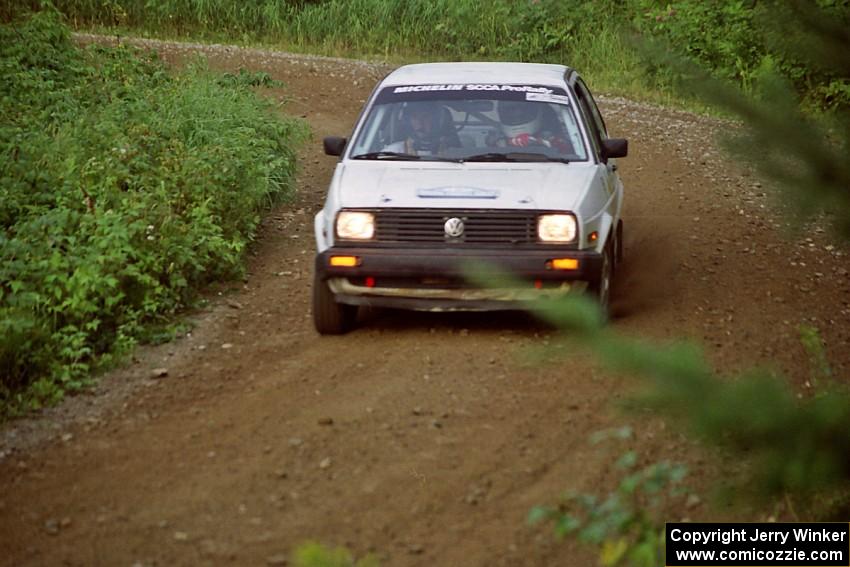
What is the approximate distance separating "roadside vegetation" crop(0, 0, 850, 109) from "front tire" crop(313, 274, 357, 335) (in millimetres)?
12654

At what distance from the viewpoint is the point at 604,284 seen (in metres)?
8.11

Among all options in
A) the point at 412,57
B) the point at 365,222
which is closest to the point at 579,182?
the point at 365,222

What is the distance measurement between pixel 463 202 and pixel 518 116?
1.26 metres

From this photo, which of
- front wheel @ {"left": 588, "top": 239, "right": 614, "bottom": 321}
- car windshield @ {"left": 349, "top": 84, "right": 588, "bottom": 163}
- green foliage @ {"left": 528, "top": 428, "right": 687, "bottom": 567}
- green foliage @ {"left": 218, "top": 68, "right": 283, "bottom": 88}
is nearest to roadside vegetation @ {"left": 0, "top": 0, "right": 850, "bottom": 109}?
green foliage @ {"left": 218, "top": 68, "right": 283, "bottom": 88}

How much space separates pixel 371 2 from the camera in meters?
23.9

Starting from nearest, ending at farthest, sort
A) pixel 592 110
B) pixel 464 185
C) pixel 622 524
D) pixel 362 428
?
pixel 622 524, pixel 362 428, pixel 464 185, pixel 592 110

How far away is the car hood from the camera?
25.5 feet

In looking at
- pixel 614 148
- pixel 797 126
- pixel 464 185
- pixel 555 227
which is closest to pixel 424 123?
pixel 464 185

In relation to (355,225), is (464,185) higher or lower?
higher

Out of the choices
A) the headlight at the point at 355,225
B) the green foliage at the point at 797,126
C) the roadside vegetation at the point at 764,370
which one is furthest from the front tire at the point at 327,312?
the green foliage at the point at 797,126

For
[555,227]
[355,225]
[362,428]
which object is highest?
[555,227]

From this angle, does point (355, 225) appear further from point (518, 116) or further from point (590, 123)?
point (590, 123)

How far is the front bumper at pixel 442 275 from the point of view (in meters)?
7.66

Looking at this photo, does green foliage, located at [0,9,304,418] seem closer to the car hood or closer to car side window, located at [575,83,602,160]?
the car hood
